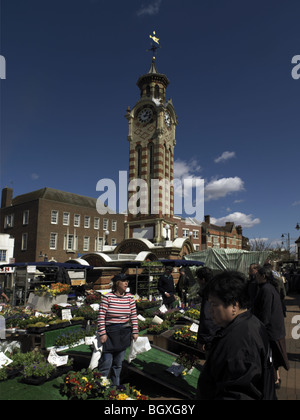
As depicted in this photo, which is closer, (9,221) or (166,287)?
(166,287)

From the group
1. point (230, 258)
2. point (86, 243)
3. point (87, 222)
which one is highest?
point (87, 222)

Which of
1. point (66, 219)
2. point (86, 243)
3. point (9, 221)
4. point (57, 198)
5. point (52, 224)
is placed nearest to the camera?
point (52, 224)

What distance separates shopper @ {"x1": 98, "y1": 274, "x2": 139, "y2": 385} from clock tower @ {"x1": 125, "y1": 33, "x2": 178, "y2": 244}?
81.2 ft

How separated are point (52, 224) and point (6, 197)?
11677mm

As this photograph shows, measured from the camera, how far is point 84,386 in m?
4.50

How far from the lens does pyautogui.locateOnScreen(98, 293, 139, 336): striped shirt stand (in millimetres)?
5180

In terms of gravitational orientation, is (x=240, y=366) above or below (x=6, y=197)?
below

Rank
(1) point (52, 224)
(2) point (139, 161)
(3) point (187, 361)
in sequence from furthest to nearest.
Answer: (1) point (52, 224), (2) point (139, 161), (3) point (187, 361)

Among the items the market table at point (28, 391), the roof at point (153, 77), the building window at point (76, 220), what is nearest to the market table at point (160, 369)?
the market table at point (28, 391)

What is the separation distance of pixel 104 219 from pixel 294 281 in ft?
104

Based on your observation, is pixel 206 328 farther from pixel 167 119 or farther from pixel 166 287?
pixel 167 119

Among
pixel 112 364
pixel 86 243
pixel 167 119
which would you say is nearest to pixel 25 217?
pixel 86 243
